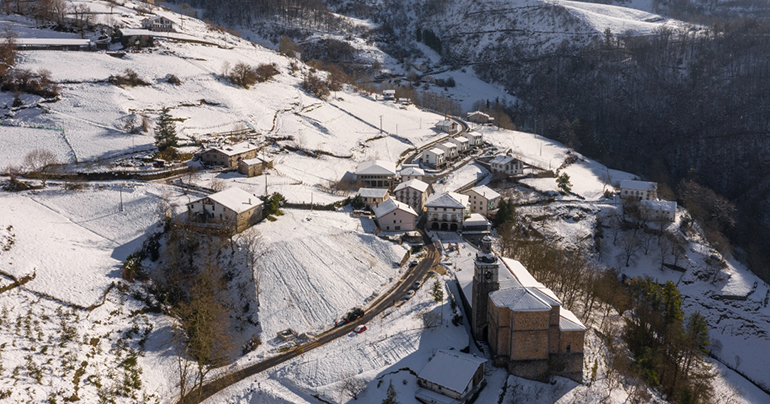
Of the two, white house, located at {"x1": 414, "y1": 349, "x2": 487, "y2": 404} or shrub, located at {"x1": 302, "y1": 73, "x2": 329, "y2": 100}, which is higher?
shrub, located at {"x1": 302, "y1": 73, "x2": 329, "y2": 100}

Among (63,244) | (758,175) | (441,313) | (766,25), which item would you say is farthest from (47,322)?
(766,25)

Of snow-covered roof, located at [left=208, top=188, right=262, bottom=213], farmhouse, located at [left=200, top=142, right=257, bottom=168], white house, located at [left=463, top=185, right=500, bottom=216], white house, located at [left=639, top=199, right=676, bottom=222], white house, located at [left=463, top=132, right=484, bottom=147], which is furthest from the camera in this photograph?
white house, located at [left=463, top=132, right=484, bottom=147]

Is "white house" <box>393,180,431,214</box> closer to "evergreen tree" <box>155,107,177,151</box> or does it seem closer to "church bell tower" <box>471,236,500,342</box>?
"church bell tower" <box>471,236,500,342</box>

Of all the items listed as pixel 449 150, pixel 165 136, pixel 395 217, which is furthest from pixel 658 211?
pixel 165 136

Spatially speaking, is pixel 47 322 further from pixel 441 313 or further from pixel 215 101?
pixel 215 101

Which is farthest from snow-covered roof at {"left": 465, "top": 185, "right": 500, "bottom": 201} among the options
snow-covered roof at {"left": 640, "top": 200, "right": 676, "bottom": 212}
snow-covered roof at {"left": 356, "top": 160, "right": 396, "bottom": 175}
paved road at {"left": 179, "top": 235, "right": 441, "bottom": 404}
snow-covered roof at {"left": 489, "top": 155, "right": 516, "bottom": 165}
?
snow-covered roof at {"left": 640, "top": 200, "right": 676, "bottom": 212}

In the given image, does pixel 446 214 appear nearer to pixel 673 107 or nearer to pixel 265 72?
pixel 265 72
